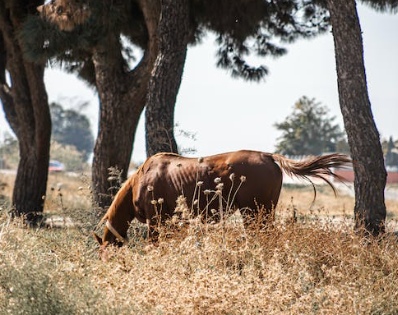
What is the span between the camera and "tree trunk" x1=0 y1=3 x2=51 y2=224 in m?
14.3

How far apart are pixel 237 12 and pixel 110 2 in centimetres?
327

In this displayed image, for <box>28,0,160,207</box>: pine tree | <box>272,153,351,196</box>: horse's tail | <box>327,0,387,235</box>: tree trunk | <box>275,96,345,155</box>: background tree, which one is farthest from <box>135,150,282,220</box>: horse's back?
<box>275,96,345,155</box>: background tree

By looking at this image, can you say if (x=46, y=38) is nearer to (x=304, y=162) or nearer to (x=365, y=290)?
(x=304, y=162)

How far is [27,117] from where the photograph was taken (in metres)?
14.6

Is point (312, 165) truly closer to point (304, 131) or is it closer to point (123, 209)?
point (123, 209)

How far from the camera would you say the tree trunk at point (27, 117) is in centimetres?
1430

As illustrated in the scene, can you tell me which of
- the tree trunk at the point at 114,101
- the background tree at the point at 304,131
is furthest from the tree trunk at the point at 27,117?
the background tree at the point at 304,131

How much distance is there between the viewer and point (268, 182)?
7250 millimetres

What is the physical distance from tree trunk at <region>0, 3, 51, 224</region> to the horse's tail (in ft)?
27.1

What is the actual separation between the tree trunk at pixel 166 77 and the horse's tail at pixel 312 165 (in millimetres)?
2893

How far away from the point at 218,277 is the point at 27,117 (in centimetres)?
1070

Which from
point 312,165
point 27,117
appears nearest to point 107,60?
point 27,117

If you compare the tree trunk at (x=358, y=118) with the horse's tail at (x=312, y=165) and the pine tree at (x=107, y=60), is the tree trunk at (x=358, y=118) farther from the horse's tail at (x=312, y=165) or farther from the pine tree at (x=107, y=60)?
the pine tree at (x=107, y=60)

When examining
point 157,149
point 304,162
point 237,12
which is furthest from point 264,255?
point 237,12
